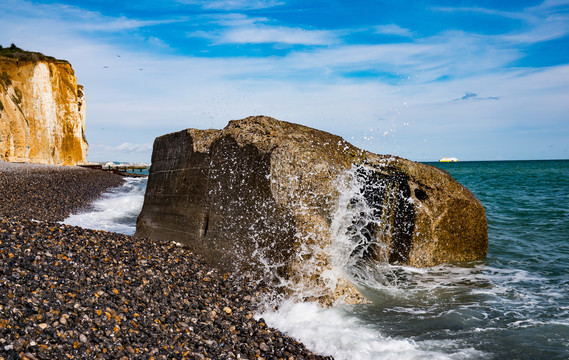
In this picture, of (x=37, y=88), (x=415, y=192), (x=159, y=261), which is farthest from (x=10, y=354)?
(x=37, y=88)

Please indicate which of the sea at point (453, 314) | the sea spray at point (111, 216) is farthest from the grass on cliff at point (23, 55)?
the sea at point (453, 314)

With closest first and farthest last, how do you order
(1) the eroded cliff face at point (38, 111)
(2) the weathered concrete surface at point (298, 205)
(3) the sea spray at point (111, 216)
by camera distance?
(2) the weathered concrete surface at point (298, 205)
(3) the sea spray at point (111, 216)
(1) the eroded cliff face at point (38, 111)

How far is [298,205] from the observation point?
6402 mm

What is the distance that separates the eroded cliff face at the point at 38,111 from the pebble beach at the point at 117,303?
34852mm

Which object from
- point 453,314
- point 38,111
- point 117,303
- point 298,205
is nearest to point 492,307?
point 453,314

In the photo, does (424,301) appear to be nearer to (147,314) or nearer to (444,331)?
(444,331)

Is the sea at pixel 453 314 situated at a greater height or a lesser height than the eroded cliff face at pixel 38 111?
lesser

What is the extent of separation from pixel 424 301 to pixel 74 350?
506 centimetres

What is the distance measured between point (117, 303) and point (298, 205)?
2.89 metres

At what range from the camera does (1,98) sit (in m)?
34.8

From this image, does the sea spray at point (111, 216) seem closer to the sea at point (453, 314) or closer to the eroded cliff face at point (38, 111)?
the sea at point (453, 314)

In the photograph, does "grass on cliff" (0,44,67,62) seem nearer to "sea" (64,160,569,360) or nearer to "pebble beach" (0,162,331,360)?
"pebble beach" (0,162,331,360)

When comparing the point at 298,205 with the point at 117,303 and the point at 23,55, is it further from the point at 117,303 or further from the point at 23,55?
the point at 23,55

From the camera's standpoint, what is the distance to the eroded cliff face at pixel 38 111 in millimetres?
35844
